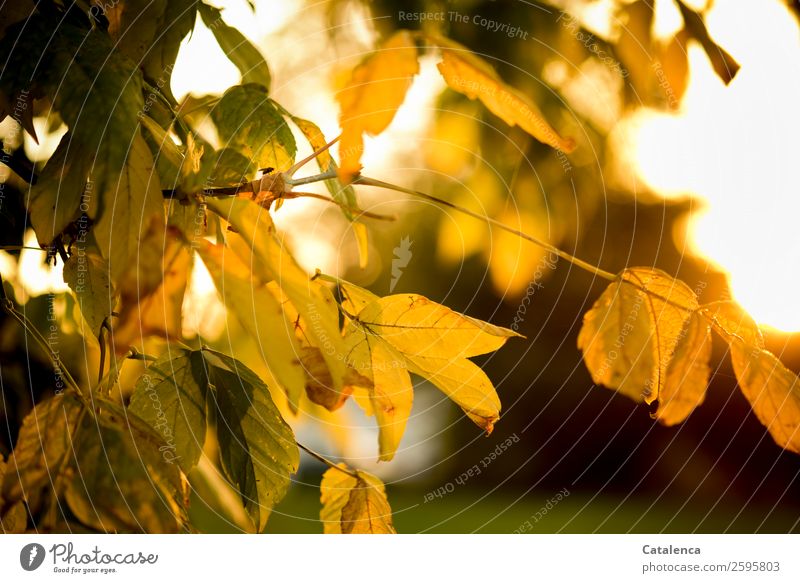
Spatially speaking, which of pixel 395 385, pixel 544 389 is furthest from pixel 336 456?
pixel 544 389

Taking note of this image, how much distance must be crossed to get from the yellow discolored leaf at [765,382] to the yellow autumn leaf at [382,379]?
0.15m

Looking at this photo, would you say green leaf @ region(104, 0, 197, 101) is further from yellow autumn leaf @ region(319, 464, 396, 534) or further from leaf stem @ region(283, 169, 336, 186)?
yellow autumn leaf @ region(319, 464, 396, 534)

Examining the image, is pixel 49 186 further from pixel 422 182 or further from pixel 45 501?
pixel 422 182

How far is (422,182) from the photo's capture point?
0.55m

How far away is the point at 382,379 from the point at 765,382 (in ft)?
0.56

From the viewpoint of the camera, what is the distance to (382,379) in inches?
10.8

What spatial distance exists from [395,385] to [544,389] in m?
1.45

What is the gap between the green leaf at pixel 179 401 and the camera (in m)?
0.27

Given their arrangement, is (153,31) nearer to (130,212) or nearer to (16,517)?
(130,212)

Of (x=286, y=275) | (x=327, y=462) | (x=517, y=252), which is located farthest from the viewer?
(x=517, y=252)

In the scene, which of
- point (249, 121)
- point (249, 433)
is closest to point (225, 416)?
point (249, 433)

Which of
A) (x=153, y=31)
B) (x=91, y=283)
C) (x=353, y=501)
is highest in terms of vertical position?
(x=153, y=31)
